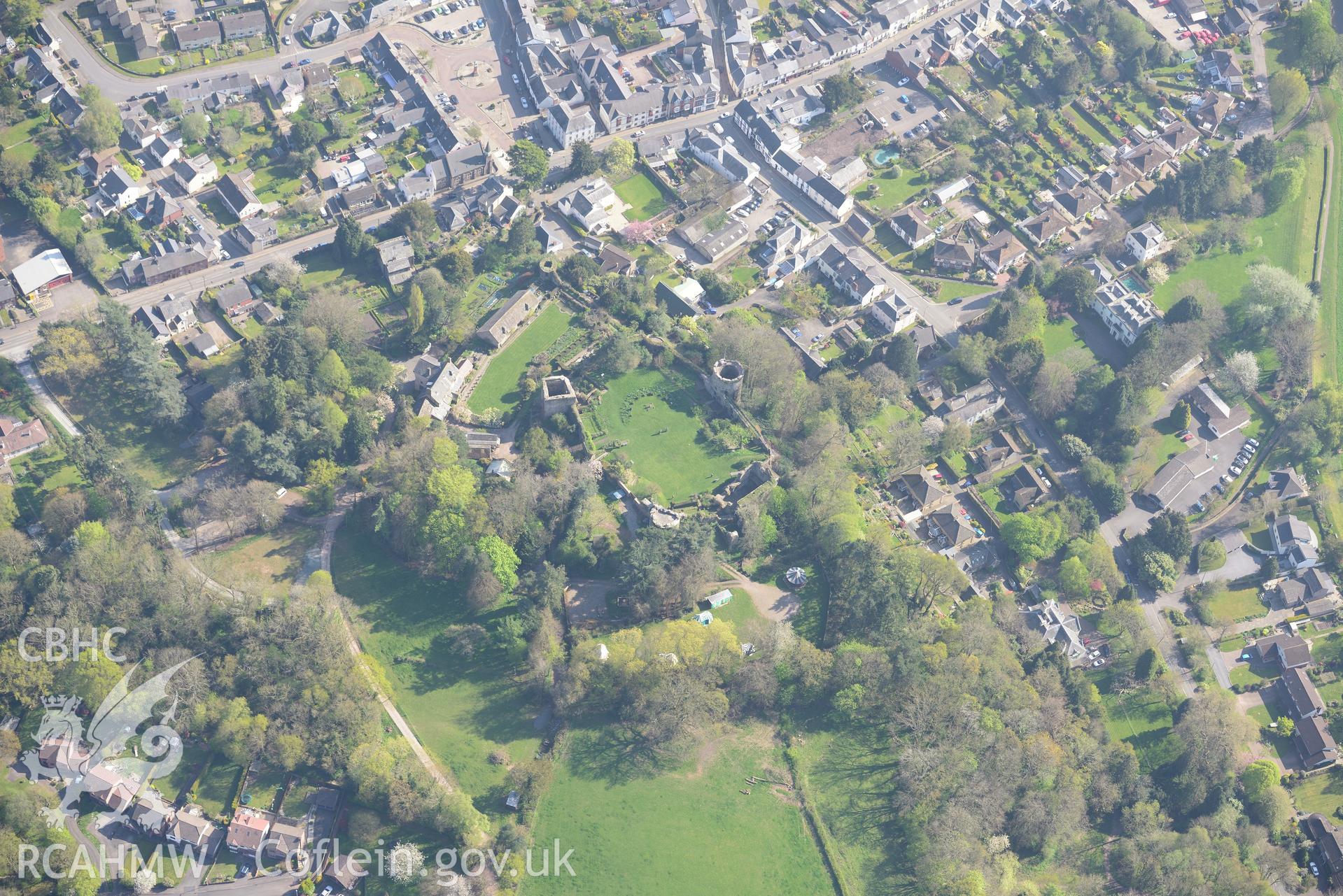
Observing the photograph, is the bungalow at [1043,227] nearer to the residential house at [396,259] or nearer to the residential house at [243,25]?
the residential house at [396,259]

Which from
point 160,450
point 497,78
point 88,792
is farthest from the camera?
point 497,78

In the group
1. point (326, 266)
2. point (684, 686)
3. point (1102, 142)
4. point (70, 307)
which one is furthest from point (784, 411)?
point (70, 307)

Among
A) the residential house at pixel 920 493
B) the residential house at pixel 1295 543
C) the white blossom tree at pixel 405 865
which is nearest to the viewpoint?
the white blossom tree at pixel 405 865

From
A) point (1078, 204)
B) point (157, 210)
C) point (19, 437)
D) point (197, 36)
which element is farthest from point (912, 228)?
point (19, 437)

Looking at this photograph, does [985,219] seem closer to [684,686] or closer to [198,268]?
[684,686]

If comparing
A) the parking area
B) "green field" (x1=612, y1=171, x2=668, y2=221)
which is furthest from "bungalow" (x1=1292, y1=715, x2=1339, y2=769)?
the parking area

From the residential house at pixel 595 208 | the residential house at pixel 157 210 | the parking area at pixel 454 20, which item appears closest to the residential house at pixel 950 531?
the residential house at pixel 595 208

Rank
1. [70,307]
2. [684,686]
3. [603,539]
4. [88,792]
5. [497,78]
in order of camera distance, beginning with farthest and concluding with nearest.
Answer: [497,78], [70,307], [603,539], [684,686], [88,792]
